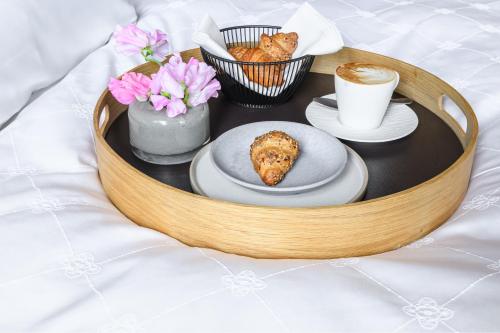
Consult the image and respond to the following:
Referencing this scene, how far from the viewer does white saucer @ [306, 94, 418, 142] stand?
2.97 ft

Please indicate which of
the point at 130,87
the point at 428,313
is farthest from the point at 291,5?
the point at 428,313

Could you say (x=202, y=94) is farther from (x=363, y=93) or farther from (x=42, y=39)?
(x=42, y=39)

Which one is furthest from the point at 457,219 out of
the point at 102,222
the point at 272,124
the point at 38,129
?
the point at 38,129

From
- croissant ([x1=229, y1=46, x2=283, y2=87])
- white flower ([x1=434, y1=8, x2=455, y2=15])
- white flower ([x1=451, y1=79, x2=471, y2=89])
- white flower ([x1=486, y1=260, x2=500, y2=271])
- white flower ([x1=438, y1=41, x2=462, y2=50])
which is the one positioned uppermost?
croissant ([x1=229, y1=46, x2=283, y2=87])

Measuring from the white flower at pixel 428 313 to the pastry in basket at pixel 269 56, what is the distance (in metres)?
0.44

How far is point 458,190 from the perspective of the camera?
805 mm

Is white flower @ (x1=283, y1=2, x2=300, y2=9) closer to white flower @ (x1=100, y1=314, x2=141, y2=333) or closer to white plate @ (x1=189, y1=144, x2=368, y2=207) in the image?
white plate @ (x1=189, y1=144, x2=368, y2=207)

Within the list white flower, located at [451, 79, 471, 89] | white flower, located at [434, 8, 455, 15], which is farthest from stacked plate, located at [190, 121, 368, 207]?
white flower, located at [434, 8, 455, 15]

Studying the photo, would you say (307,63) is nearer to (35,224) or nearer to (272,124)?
(272,124)

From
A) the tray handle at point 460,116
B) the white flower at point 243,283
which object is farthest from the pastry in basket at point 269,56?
the white flower at point 243,283

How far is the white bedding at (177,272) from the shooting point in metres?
0.61

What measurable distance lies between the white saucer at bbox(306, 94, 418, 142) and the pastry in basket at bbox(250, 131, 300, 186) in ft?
0.45

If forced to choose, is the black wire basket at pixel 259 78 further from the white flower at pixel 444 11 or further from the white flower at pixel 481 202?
the white flower at pixel 444 11

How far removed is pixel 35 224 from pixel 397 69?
629 millimetres
